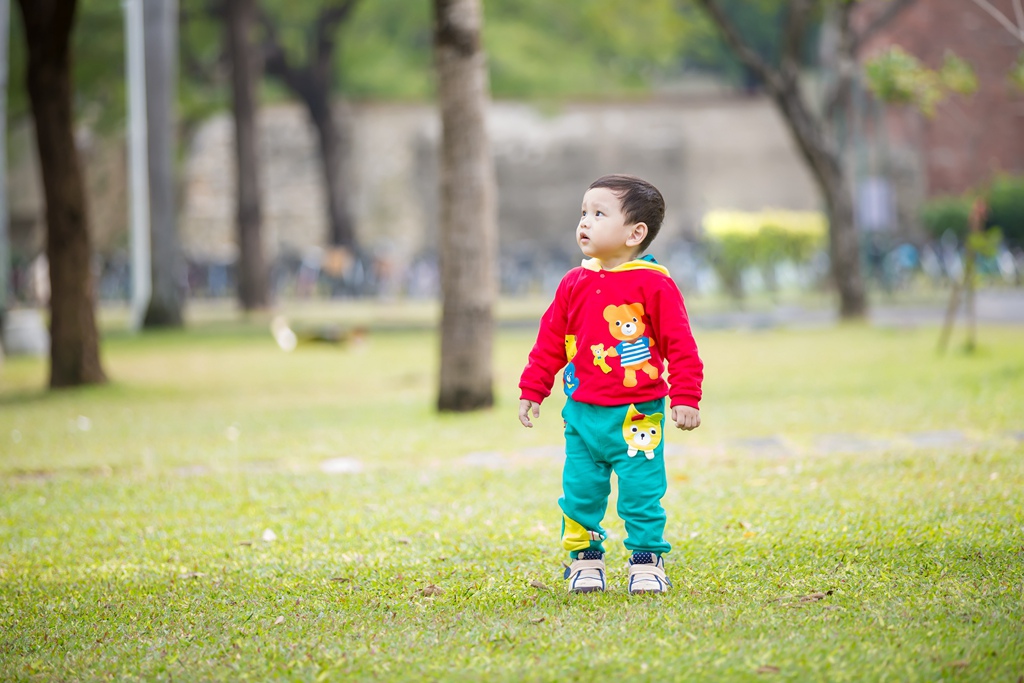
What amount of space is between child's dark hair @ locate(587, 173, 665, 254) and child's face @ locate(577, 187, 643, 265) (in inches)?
0.8

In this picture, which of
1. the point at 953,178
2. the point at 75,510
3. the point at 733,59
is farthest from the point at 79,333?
the point at 733,59

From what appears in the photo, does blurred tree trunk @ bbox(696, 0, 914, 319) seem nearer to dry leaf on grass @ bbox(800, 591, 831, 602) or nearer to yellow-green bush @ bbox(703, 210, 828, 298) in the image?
yellow-green bush @ bbox(703, 210, 828, 298)

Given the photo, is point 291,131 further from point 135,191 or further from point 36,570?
point 36,570

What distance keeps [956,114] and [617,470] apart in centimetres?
3440

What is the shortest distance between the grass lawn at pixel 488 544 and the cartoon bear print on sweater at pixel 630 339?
79 cm

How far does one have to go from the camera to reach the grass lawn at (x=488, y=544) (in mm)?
4055

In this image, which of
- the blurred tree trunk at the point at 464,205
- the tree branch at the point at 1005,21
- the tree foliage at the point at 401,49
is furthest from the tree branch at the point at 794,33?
the tree branch at the point at 1005,21

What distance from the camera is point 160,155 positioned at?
2205cm

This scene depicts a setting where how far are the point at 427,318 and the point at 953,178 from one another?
19669 mm

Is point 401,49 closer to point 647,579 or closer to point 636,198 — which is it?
point 636,198

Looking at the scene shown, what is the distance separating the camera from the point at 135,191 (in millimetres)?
22375

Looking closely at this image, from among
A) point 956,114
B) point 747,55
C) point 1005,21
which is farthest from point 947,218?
point 1005,21

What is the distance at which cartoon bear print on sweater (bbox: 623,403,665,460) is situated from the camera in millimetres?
4711

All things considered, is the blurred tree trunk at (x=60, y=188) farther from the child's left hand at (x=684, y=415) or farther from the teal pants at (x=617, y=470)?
the child's left hand at (x=684, y=415)
